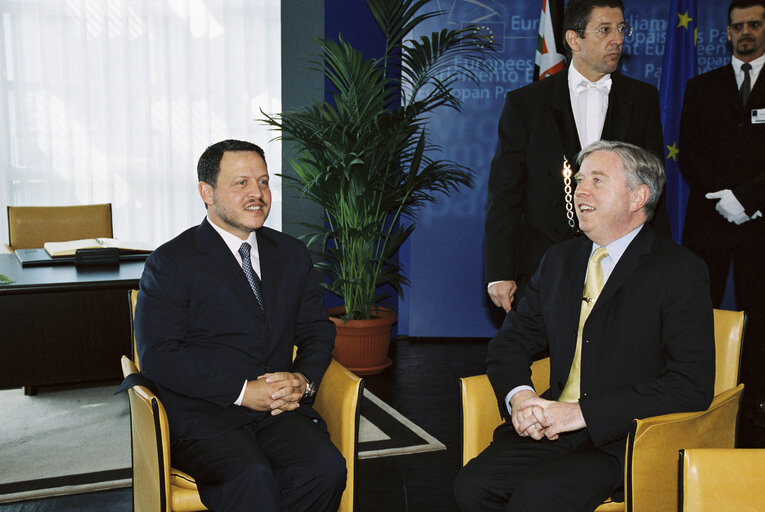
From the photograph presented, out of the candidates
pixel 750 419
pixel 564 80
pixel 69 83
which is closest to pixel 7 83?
pixel 69 83

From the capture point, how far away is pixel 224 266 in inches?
87.4

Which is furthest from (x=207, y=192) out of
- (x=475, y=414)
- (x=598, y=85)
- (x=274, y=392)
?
(x=598, y=85)

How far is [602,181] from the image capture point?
6.61ft

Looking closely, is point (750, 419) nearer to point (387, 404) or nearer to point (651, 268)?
point (387, 404)

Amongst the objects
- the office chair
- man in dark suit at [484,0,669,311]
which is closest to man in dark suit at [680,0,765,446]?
man in dark suit at [484,0,669,311]

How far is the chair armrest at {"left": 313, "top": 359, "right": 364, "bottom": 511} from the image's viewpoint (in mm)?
2031

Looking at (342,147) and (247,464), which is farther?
(342,147)

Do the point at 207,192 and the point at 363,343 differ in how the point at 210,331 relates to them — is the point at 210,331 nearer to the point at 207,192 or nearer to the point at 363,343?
the point at 207,192

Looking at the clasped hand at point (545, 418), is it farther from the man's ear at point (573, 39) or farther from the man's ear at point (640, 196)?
the man's ear at point (573, 39)

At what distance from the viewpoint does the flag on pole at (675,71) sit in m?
4.49

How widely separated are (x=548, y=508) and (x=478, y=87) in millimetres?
3699

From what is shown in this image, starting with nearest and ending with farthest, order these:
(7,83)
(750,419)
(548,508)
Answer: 1. (548,508)
2. (750,419)
3. (7,83)

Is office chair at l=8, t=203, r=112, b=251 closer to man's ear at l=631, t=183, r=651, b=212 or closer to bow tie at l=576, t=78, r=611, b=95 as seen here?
bow tie at l=576, t=78, r=611, b=95

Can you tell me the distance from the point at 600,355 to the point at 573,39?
1225 millimetres
